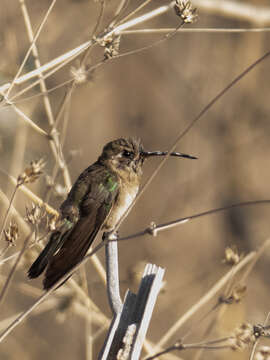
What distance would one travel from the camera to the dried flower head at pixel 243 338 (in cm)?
225

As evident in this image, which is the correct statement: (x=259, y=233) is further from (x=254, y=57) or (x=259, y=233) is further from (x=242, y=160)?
(x=254, y=57)

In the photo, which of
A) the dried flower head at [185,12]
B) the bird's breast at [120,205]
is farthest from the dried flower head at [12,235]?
the bird's breast at [120,205]

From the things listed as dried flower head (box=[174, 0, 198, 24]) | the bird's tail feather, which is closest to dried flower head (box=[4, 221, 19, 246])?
the bird's tail feather

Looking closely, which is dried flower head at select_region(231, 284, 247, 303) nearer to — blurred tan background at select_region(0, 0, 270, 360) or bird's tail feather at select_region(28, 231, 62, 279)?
bird's tail feather at select_region(28, 231, 62, 279)

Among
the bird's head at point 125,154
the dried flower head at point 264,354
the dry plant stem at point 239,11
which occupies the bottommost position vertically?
the dried flower head at point 264,354

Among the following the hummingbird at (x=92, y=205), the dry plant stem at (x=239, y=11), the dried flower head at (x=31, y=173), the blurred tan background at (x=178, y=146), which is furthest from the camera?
the blurred tan background at (x=178, y=146)

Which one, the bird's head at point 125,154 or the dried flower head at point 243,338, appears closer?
the dried flower head at point 243,338

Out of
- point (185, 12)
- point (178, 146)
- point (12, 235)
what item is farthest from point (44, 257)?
point (178, 146)

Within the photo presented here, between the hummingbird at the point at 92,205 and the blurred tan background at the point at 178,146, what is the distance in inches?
110

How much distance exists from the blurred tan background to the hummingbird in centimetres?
280

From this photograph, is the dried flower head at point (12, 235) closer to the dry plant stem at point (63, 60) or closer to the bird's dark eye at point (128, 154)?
the dry plant stem at point (63, 60)

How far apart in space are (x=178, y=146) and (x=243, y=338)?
27.3ft

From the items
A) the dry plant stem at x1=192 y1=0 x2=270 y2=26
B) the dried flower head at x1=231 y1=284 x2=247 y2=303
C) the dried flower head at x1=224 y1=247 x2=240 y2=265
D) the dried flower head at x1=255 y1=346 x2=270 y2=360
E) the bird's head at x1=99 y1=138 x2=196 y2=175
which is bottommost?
the dried flower head at x1=255 y1=346 x2=270 y2=360

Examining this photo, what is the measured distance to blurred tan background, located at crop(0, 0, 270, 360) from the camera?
27.4ft
